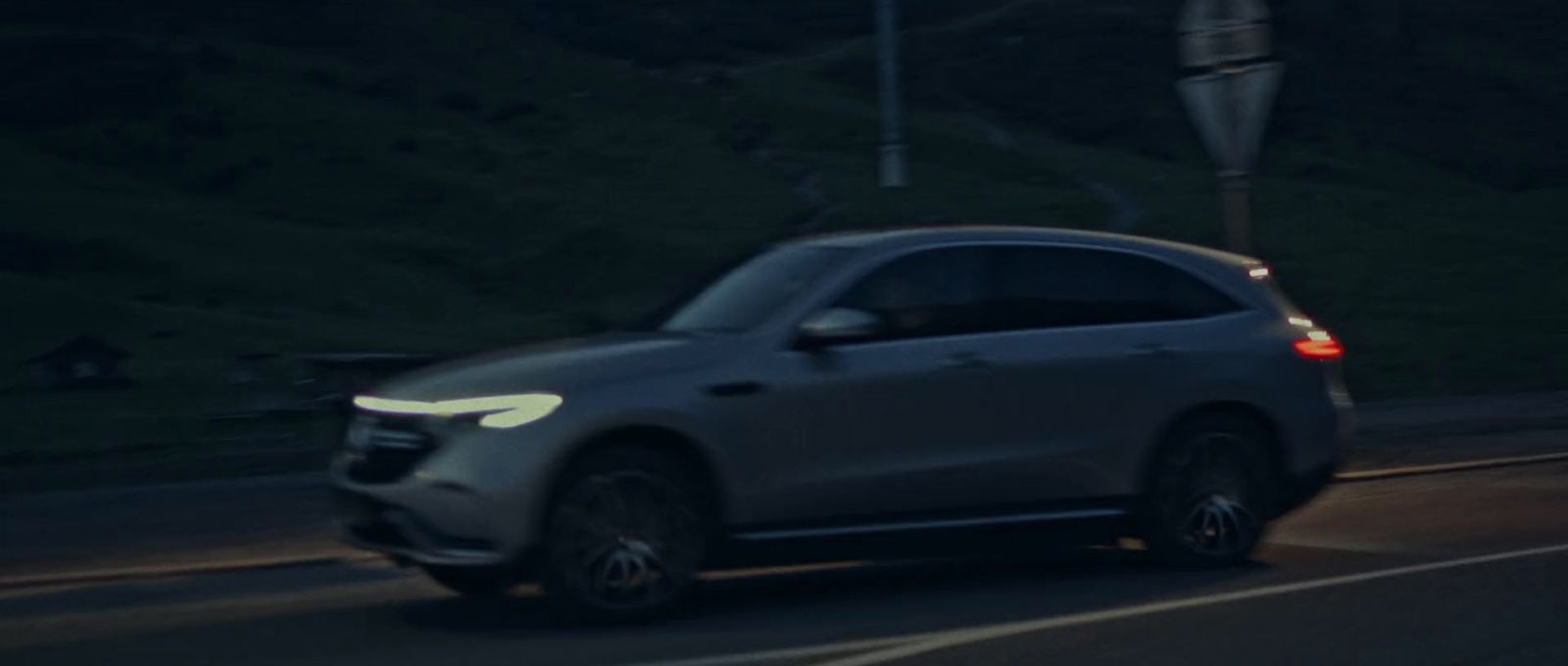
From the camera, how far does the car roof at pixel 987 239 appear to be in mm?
10305

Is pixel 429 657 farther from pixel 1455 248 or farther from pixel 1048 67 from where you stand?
pixel 1048 67

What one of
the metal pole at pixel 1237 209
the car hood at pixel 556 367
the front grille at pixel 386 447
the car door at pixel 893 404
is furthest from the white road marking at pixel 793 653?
the metal pole at pixel 1237 209

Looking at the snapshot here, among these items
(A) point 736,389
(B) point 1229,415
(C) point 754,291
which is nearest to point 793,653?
(A) point 736,389

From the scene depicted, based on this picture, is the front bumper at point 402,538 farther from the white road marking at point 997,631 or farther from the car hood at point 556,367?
the white road marking at point 997,631

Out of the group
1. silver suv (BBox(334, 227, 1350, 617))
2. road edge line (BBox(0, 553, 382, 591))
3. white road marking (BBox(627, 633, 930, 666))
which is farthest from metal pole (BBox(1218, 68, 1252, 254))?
white road marking (BBox(627, 633, 930, 666))

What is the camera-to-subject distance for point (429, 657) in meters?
8.84

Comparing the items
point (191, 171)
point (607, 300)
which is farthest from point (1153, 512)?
point (191, 171)

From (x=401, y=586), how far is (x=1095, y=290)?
355 cm

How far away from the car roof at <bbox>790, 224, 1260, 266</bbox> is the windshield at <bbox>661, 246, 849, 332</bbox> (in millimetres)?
138

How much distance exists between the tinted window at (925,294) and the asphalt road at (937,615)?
4.05 ft

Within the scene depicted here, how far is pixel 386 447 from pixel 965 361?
2.56m

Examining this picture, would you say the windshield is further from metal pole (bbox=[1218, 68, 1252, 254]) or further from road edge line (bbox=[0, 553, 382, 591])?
metal pole (bbox=[1218, 68, 1252, 254])

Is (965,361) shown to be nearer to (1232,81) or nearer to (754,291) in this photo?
Result: (754,291)

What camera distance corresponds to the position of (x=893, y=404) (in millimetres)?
9914
